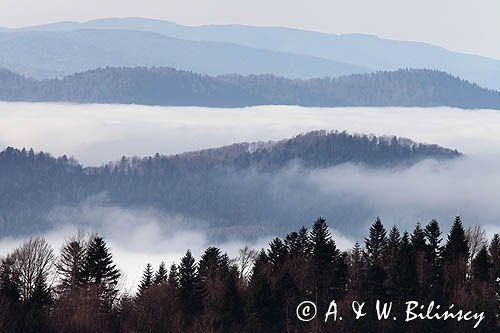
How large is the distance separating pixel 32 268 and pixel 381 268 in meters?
20.5

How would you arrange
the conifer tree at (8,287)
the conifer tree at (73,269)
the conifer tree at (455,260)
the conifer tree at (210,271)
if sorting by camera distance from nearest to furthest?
the conifer tree at (8,287)
the conifer tree at (210,271)
the conifer tree at (455,260)
the conifer tree at (73,269)

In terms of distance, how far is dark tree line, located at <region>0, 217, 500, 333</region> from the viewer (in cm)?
A: 6284

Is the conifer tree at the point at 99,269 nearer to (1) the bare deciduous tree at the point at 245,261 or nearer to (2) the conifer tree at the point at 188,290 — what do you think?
(2) the conifer tree at the point at 188,290

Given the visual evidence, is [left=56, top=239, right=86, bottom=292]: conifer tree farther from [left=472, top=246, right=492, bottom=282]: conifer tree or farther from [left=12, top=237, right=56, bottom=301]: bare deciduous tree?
[left=472, top=246, right=492, bottom=282]: conifer tree

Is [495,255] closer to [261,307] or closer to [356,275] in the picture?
[356,275]

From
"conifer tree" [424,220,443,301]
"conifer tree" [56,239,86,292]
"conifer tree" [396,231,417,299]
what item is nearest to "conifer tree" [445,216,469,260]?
"conifer tree" [424,220,443,301]

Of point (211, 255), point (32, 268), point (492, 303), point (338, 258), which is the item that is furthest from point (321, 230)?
point (32, 268)

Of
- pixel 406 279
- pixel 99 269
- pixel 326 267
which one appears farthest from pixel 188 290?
pixel 406 279

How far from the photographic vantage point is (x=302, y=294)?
67812 millimetres

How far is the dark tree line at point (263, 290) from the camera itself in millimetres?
62844

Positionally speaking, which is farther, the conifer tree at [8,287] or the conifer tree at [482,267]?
the conifer tree at [482,267]

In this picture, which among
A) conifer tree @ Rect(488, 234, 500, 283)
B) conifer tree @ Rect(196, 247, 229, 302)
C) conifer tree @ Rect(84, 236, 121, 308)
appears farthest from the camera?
conifer tree @ Rect(488, 234, 500, 283)

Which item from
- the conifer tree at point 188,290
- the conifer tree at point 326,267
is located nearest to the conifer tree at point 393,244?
the conifer tree at point 326,267

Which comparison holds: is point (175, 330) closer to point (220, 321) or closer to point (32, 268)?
point (220, 321)
